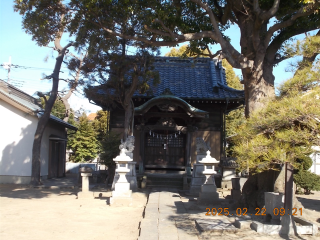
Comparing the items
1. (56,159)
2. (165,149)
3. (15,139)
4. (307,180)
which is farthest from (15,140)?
(307,180)

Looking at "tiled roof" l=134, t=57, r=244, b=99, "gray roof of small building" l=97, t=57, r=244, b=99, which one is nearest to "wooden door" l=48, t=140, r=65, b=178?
"gray roof of small building" l=97, t=57, r=244, b=99

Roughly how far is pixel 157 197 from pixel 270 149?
6.76m

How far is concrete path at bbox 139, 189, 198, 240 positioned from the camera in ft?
20.3

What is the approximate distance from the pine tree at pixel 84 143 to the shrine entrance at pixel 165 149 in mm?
10769

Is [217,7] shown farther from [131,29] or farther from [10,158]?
[10,158]

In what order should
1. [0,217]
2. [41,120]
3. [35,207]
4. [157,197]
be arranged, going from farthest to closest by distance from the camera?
1. [41,120]
2. [157,197]
3. [35,207]
4. [0,217]

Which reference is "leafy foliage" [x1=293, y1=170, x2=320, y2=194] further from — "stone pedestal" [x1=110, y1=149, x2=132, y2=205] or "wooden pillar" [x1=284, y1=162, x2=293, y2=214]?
"wooden pillar" [x1=284, y1=162, x2=293, y2=214]

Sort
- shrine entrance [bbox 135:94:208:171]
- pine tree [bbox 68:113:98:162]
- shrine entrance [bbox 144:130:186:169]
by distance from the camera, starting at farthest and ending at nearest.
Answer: pine tree [bbox 68:113:98:162], shrine entrance [bbox 144:130:186:169], shrine entrance [bbox 135:94:208:171]

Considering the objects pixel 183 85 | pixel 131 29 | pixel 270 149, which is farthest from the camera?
pixel 183 85

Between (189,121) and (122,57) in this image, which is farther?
(189,121)

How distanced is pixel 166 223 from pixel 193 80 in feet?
39.8

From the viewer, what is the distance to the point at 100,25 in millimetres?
10391

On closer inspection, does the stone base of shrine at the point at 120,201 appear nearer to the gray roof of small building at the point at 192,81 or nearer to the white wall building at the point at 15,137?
the gray roof of small building at the point at 192,81

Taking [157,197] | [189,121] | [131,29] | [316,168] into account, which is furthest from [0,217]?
[316,168]
